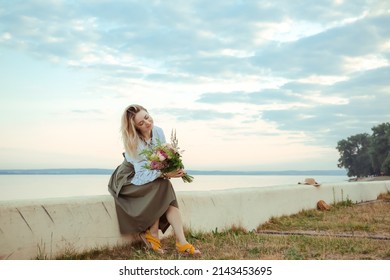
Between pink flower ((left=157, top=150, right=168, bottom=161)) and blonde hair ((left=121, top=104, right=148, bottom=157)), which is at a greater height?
blonde hair ((left=121, top=104, right=148, bottom=157))

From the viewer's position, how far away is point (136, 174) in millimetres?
4531

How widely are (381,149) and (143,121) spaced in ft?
50.1

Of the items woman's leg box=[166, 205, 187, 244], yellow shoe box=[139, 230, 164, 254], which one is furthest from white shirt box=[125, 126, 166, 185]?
yellow shoe box=[139, 230, 164, 254]

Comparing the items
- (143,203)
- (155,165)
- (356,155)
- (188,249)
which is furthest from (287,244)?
(356,155)

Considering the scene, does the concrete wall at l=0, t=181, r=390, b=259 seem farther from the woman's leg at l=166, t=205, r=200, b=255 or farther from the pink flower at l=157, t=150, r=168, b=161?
the pink flower at l=157, t=150, r=168, b=161

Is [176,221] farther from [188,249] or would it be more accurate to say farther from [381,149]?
[381,149]

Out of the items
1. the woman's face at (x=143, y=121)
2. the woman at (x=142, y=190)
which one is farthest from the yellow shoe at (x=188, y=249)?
the woman's face at (x=143, y=121)

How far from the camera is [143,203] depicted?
4.50 metres

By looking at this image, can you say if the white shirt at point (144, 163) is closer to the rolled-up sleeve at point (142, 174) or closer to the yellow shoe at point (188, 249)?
the rolled-up sleeve at point (142, 174)

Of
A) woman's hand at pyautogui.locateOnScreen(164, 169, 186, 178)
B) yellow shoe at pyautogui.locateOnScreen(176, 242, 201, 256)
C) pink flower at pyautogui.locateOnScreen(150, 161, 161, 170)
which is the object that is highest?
pink flower at pyautogui.locateOnScreen(150, 161, 161, 170)

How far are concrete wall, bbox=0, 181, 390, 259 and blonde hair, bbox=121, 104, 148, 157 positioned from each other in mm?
515

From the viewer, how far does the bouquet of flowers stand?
425 centimetres
